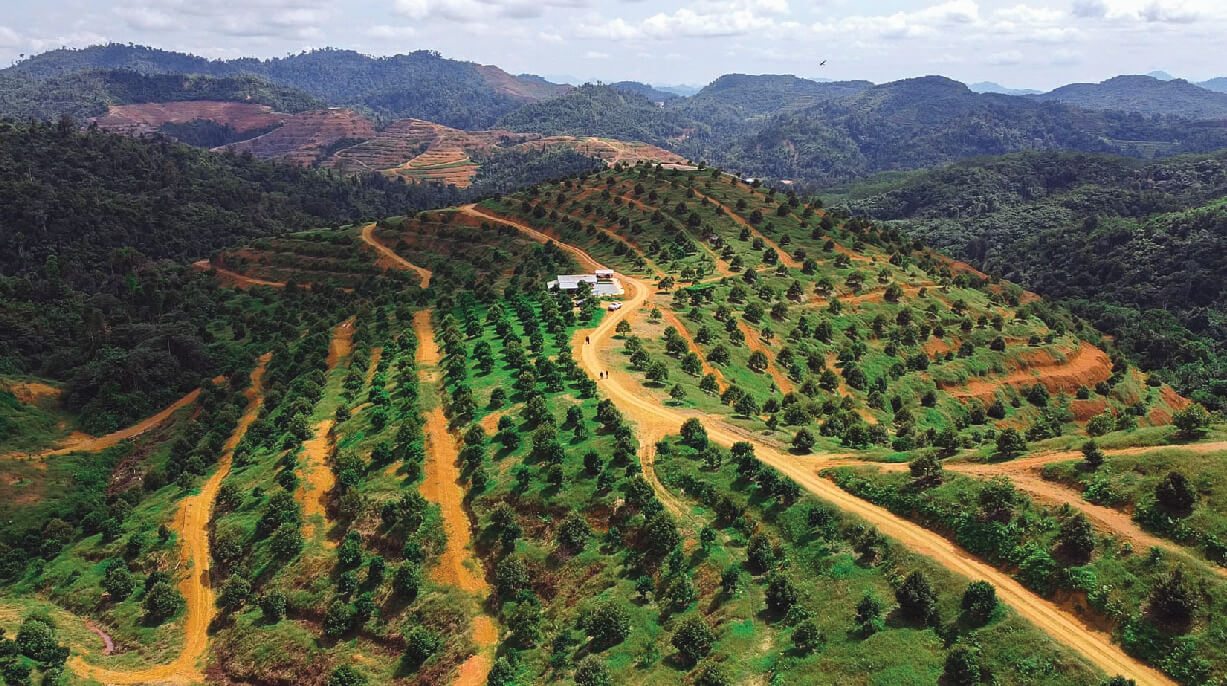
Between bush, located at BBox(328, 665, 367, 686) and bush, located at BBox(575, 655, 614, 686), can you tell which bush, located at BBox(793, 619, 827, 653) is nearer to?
bush, located at BBox(575, 655, 614, 686)

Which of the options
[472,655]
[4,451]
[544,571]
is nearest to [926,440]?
[544,571]

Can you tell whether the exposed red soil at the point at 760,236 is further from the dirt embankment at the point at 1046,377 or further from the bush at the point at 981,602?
the bush at the point at 981,602

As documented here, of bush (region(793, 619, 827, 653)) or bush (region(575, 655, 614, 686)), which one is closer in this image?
bush (region(575, 655, 614, 686))

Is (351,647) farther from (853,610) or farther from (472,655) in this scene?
(853,610)

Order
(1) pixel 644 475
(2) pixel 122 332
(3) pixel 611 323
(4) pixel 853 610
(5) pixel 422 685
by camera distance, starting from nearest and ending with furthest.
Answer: (4) pixel 853 610 < (5) pixel 422 685 < (1) pixel 644 475 < (3) pixel 611 323 < (2) pixel 122 332

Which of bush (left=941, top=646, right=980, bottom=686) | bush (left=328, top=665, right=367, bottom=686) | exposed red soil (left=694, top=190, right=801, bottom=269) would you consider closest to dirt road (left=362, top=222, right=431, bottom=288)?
exposed red soil (left=694, top=190, right=801, bottom=269)

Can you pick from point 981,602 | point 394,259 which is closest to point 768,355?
point 981,602
